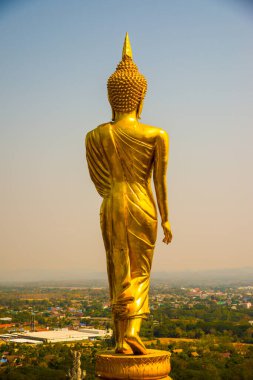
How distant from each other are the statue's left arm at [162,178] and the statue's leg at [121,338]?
3.21 feet

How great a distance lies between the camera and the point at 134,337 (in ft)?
24.9

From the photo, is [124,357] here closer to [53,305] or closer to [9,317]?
[9,317]

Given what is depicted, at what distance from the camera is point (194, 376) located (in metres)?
28.0

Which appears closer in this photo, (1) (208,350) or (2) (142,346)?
(2) (142,346)

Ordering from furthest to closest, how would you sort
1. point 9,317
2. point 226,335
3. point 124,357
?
point 9,317, point 226,335, point 124,357

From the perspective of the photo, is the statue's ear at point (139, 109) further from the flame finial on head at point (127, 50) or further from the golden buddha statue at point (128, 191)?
the flame finial on head at point (127, 50)

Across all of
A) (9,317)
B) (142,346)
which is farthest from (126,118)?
(9,317)

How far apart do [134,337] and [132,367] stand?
377 millimetres

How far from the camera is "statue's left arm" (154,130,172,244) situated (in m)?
7.93

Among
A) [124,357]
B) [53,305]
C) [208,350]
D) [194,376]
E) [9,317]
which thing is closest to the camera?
[124,357]

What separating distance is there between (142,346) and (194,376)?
21.3 metres

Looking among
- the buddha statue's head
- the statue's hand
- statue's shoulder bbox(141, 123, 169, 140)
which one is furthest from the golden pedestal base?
the buddha statue's head

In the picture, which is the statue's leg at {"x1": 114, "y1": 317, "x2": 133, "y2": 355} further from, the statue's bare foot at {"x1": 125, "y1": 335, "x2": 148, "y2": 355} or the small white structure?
the small white structure

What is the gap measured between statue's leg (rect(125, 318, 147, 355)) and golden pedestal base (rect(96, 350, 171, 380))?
5.3 inches
